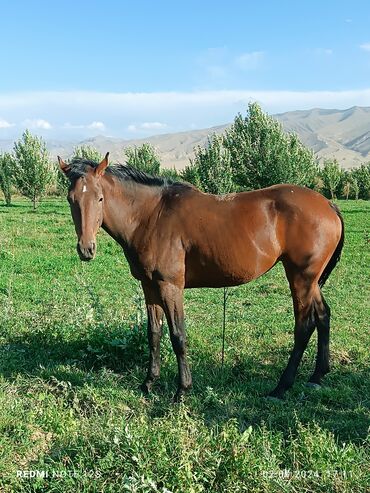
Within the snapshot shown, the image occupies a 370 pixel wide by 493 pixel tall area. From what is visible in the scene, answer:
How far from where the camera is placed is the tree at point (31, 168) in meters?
34.4

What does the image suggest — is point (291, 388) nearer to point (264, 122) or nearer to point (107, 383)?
point (107, 383)

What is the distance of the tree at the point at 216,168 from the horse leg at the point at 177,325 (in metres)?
21.7

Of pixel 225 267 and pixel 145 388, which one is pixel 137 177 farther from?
pixel 145 388

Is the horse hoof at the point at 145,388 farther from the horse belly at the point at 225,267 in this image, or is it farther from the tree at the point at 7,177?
the tree at the point at 7,177

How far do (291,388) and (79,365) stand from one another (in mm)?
2483

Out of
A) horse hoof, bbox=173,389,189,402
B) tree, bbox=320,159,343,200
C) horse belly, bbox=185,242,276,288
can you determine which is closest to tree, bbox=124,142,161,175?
tree, bbox=320,159,343,200

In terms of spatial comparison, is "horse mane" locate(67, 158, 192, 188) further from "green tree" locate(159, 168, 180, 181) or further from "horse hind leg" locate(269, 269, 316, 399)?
"horse hind leg" locate(269, 269, 316, 399)

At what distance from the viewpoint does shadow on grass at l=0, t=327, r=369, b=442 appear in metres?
4.20

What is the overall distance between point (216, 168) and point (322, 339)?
2312 cm

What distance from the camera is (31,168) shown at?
3462 cm

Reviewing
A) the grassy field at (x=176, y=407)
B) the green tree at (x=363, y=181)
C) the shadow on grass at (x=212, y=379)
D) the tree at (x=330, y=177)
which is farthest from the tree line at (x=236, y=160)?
the shadow on grass at (x=212, y=379)

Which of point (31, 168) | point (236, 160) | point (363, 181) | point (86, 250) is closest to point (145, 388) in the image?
point (86, 250)

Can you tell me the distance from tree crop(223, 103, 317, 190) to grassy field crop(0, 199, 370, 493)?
20.2 meters

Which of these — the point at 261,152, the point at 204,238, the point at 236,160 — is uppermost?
Result: the point at 261,152
